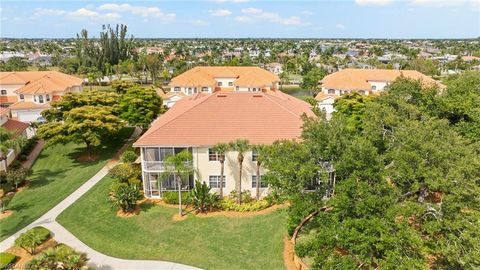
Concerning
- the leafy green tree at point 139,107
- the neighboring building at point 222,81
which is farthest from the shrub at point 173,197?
the neighboring building at point 222,81

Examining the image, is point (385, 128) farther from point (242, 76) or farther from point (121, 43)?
point (121, 43)

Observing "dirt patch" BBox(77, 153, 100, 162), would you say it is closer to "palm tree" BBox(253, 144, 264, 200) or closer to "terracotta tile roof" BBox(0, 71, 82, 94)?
"palm tree" BBox(253, 144, 264, 200)

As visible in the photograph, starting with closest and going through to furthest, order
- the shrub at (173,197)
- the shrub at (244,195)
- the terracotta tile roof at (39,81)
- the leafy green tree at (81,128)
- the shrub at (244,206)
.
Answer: the shrub at (244,206), the shrub at (173,197), the shrub at (244,195), the leafy green tree at (81,128), the terracotta tile roof at (39,81)

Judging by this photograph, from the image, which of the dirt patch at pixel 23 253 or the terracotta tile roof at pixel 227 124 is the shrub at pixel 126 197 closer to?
the terracotta tile roof at pixel 227 124

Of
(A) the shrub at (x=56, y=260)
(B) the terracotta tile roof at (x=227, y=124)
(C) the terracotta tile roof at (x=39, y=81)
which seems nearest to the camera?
(A) the shrub at (x=56, y=260)

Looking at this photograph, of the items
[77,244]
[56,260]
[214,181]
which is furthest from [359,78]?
[56,260]

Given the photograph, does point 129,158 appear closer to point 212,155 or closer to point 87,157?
point 87,157

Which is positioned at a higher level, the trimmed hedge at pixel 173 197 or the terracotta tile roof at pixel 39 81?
the terracotta tile roof at pixel 39 81
